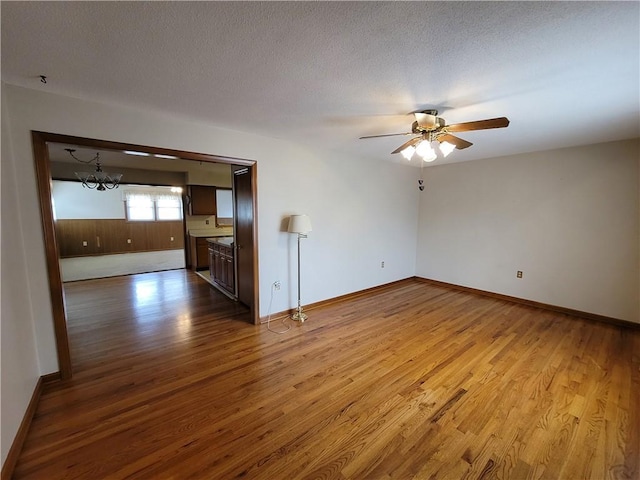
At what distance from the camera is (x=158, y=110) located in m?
2.42

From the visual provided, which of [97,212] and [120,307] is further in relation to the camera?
[97,212]

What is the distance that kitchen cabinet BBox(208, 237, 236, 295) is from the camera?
4414mm

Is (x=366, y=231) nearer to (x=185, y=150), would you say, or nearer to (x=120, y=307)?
(x=185, y=150)

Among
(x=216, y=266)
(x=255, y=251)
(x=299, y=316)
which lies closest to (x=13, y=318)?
(x=255, y=251)

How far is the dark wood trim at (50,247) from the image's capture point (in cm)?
206

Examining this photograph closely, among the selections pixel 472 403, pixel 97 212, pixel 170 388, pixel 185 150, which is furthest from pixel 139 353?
pixel 97 212

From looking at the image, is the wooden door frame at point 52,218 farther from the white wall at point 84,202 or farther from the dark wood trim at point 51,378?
the white wall at point 84,202

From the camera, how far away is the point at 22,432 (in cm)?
168

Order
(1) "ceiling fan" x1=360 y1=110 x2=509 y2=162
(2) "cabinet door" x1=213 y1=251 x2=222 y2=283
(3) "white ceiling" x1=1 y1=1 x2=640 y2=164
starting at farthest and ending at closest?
(2) "cabinet door" x1=213 y1=251 x2=222 y2=283 → (1) "ceiling fan" x1=360 y1=110 x2=509 y2=162 → (3) "white ceiling" x1=1 y1=1 x2=640 y2=164

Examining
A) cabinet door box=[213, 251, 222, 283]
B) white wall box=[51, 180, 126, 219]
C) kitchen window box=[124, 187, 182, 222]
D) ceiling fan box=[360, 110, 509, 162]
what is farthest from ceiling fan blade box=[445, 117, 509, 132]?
white wall box=[51, 180, 126, 219]

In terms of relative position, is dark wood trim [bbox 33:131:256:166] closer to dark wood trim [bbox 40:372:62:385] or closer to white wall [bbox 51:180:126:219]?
dark wood trim [bbox 40:372:62:385]

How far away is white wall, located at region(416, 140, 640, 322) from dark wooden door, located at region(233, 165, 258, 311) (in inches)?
143

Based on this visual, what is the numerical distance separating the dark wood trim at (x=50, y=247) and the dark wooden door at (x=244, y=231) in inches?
68.2

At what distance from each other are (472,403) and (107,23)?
3278mm
